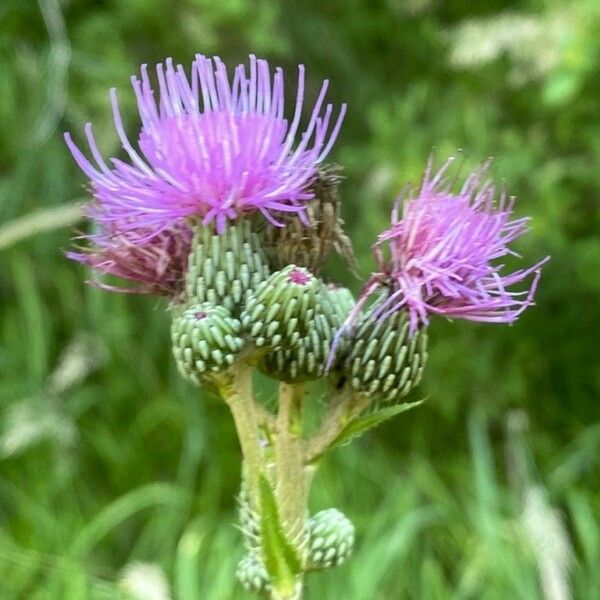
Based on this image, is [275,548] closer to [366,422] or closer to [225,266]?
[366,422]

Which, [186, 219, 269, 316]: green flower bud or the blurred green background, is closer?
[186, 219, 269, 316]: green flower bud

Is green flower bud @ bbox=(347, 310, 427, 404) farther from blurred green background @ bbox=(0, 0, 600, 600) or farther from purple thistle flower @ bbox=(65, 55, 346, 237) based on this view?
blurred green background @ bbox=(0, 0, 600, 600)

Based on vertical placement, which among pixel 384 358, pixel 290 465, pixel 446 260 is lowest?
pixel 290 465

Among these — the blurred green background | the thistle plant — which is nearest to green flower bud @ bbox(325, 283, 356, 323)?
the thistle plant

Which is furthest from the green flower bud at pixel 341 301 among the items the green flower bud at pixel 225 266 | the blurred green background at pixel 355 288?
the blurred green background at pixel 355 288

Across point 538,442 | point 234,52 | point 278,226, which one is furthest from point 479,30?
point 278,226

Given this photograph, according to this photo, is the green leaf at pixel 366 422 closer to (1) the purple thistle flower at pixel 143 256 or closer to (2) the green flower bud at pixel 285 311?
(2) the green flower bud at pixel 285 311

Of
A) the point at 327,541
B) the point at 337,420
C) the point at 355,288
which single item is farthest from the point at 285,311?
the point at 355,288
